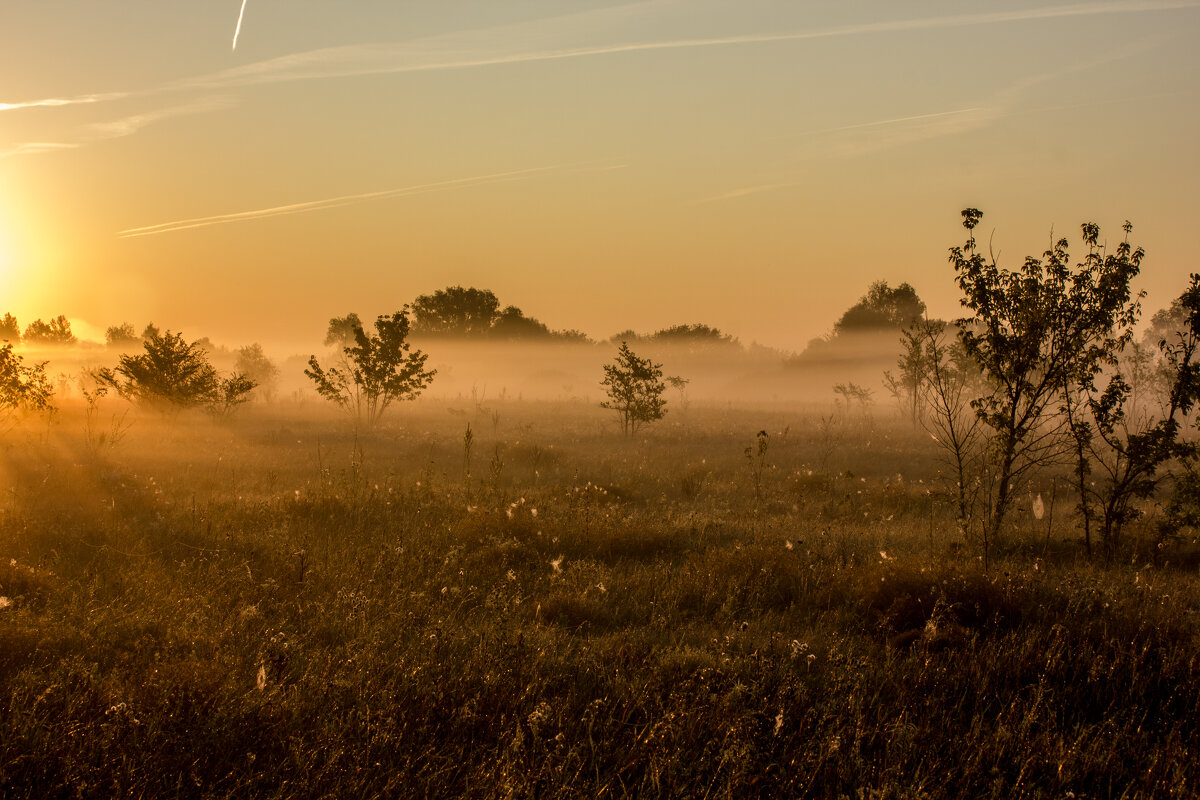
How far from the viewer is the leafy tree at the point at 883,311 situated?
4828 centimetres

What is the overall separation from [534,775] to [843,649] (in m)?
3.14

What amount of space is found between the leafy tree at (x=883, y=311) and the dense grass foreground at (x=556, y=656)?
140 ft

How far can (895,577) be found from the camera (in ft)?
21.1

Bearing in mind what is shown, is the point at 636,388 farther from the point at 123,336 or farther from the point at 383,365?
the point at 123,336

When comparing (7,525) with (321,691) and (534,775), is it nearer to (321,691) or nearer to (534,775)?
(321,691)

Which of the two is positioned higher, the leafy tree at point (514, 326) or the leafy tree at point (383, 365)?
the leafy tree at point (514, 326)

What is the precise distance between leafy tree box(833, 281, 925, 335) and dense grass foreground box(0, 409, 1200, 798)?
42674mm

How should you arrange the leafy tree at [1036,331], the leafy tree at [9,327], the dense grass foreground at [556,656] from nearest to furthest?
1. the dense grass foreground at [556,656]
2. the leafy tree at [1036,331]
3. the leafy tree at [9,327]

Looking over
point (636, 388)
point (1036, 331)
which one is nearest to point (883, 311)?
point (636, 388)

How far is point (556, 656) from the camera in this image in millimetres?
4734

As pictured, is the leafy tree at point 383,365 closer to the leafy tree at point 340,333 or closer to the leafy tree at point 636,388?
the leafy tree at point 636,388

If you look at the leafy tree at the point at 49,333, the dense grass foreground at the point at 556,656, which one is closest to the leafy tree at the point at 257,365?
the leafy tree at the point at 49,333

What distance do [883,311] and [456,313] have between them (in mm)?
51993

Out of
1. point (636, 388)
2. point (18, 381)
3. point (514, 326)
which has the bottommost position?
point (18, 381)
